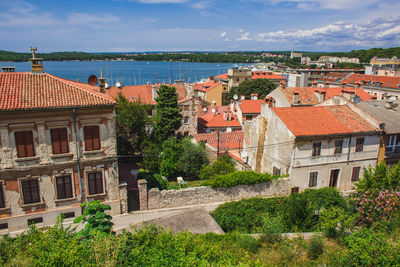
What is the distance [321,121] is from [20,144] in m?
24.4

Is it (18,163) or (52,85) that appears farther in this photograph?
(52,85)

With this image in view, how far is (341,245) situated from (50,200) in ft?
61.7

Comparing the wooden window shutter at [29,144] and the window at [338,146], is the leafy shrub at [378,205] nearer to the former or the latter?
the window at [338,146]

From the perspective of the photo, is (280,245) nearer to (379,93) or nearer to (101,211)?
(101,211)

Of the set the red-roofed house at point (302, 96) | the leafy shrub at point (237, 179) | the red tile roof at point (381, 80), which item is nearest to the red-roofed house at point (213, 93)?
the red tile roof at point (381, 80)

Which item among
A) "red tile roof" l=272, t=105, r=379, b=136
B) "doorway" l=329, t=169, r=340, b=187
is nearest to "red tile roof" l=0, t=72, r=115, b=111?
"red tile roof" l=272, t=105, r=379, b=136

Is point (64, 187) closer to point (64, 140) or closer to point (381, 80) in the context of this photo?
point (64, 140)

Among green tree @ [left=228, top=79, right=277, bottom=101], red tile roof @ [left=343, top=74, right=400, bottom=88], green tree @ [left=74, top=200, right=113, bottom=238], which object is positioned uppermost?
red tile roof @ [left=343, top=74, right=400, bottom=88]

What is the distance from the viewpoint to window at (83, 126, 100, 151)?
20978 millimetres

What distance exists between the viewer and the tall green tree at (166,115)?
1442 inches

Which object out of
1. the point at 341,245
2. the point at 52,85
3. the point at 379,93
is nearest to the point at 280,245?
the point at 341,245

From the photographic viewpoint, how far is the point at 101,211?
16.2m

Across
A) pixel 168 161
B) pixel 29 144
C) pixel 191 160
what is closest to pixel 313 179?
pixel 191 160

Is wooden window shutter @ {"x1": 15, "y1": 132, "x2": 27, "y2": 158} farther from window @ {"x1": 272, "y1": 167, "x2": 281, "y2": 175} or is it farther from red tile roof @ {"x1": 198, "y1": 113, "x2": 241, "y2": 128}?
red tile roof @ {"x1": 198, "y1": 113, "x2": 241, "y2": 128}
